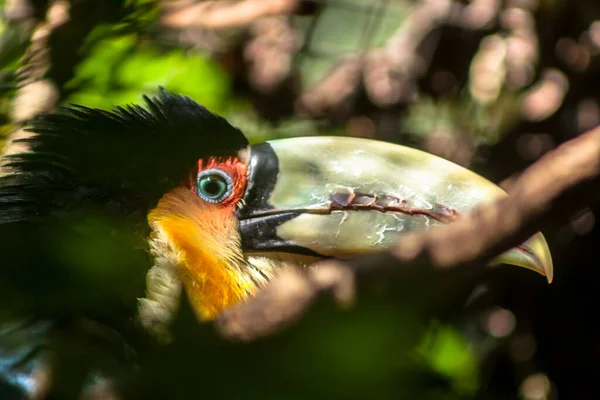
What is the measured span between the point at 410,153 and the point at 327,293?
149 cm

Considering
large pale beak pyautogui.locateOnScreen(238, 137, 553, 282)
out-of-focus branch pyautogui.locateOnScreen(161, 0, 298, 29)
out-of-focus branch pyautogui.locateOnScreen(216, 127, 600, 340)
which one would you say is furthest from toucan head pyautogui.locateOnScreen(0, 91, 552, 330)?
out-of-focus branch pyautogui.locateOnScreen(161, 0, 298, 29)

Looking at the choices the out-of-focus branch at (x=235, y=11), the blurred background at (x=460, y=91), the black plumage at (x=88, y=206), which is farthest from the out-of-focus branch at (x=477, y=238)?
the out-of-focus branch at (x=235, y=11)

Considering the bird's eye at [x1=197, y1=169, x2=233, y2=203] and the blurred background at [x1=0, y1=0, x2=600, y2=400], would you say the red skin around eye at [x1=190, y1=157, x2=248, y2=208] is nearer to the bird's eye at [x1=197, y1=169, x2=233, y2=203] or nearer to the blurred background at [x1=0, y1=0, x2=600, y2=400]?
the bird's eye at [x1=197, y1=169, x2=233, y2=203]

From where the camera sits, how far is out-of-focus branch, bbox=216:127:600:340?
989 millimetres

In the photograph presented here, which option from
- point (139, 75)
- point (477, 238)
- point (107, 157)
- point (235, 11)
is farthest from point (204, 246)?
point (235, 11)

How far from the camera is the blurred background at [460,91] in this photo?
360 cm

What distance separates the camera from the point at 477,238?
3.30 feet

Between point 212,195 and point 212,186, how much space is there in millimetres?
25

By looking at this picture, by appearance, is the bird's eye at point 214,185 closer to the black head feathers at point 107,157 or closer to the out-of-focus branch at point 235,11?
the black head feathers at point 107,157

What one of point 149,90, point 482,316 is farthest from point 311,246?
point 482,316

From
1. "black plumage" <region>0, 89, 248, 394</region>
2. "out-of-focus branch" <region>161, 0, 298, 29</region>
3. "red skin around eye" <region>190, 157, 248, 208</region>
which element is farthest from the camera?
"out-of-focus branch" <region>161, 0, 298, 29</region>

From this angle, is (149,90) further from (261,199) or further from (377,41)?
(377,41)

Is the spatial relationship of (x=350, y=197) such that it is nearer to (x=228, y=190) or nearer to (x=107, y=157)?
(x=228, y=190)

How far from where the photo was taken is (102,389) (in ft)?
3.38
